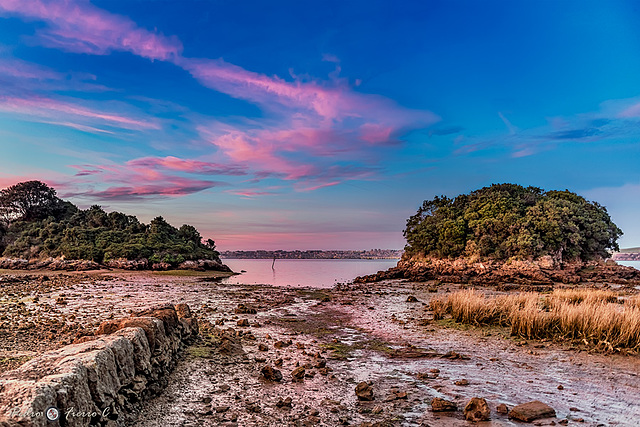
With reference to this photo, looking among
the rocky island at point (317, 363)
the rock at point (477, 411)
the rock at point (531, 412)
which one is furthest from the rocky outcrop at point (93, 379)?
the rock at point (531, 412)

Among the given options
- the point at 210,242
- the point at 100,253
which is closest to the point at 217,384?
the point at 100,253

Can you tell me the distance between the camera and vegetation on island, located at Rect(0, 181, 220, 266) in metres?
40.8

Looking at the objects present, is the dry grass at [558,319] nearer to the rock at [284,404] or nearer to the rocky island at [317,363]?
the rocky island at [317,363]

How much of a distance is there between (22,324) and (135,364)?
7.05 metres

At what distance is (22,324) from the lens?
1016 centimetres

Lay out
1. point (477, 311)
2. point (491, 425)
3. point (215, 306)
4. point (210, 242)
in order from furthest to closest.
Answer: point (210, 242) → point (215, 306) → point (477, 311) → point (491, 425)

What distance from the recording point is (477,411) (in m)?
5.45

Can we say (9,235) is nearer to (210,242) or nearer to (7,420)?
(210,242)

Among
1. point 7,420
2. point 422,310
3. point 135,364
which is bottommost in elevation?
point 422,310

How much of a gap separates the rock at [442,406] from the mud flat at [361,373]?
0.28 ft

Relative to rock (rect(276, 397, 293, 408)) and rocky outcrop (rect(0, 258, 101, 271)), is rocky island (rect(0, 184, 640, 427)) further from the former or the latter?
rocky outcrop (rect(0, 258, 101, 271))

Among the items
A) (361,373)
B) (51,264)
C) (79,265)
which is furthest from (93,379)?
(51,264)

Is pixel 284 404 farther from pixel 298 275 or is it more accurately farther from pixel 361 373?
pixel 298 275

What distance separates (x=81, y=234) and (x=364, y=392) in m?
44.8
